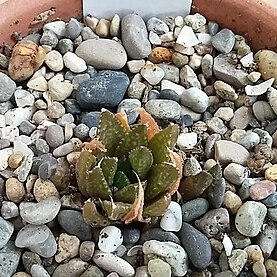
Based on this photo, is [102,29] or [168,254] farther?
[102,29]

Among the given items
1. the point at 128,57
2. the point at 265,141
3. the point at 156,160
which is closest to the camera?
the point at 156,160

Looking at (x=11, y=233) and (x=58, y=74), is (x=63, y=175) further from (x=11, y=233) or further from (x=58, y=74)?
(x=58, y=74)

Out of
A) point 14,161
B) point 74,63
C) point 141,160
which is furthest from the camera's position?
point 74,63

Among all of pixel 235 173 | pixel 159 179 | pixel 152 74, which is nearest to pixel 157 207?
pixel 159 179

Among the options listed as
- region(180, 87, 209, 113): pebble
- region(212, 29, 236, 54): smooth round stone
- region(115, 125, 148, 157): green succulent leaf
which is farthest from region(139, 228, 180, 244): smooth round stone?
region(212, 29, 236, 54): smooth round stone

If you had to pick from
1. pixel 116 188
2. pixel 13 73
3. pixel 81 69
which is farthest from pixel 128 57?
pixel 116 188

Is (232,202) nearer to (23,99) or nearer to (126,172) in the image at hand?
(126,172)
